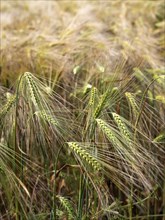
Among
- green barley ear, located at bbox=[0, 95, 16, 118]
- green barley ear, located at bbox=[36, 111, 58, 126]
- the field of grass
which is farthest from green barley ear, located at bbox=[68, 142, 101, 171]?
green barley ear, located at bbox=[0, 95, 16, 118]

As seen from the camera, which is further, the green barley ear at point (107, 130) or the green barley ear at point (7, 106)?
the green barley ear at point (7, 106)

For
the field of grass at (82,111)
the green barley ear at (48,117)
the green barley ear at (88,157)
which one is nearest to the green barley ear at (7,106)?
the field of grass at (82,111)

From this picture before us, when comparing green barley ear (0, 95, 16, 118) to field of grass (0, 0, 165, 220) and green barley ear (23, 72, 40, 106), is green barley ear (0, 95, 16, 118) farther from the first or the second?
green barley ear (23, 72, 40, 106)

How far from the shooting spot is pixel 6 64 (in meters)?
1.84

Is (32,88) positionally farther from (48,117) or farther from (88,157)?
(88,157)

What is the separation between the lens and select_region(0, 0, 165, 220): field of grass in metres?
1.22

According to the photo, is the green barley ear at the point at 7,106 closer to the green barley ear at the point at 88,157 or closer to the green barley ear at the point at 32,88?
the green barley ear at the point at 32,88

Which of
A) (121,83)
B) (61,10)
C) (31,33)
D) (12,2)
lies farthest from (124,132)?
(12,2)

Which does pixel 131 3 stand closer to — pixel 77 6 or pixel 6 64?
pixel 77 6

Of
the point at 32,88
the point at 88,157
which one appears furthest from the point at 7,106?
the point at 88,157

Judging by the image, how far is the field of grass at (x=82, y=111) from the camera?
1.22 metres

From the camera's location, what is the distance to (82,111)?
1333 mm

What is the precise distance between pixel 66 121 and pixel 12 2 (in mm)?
1955

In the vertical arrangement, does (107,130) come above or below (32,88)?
below
